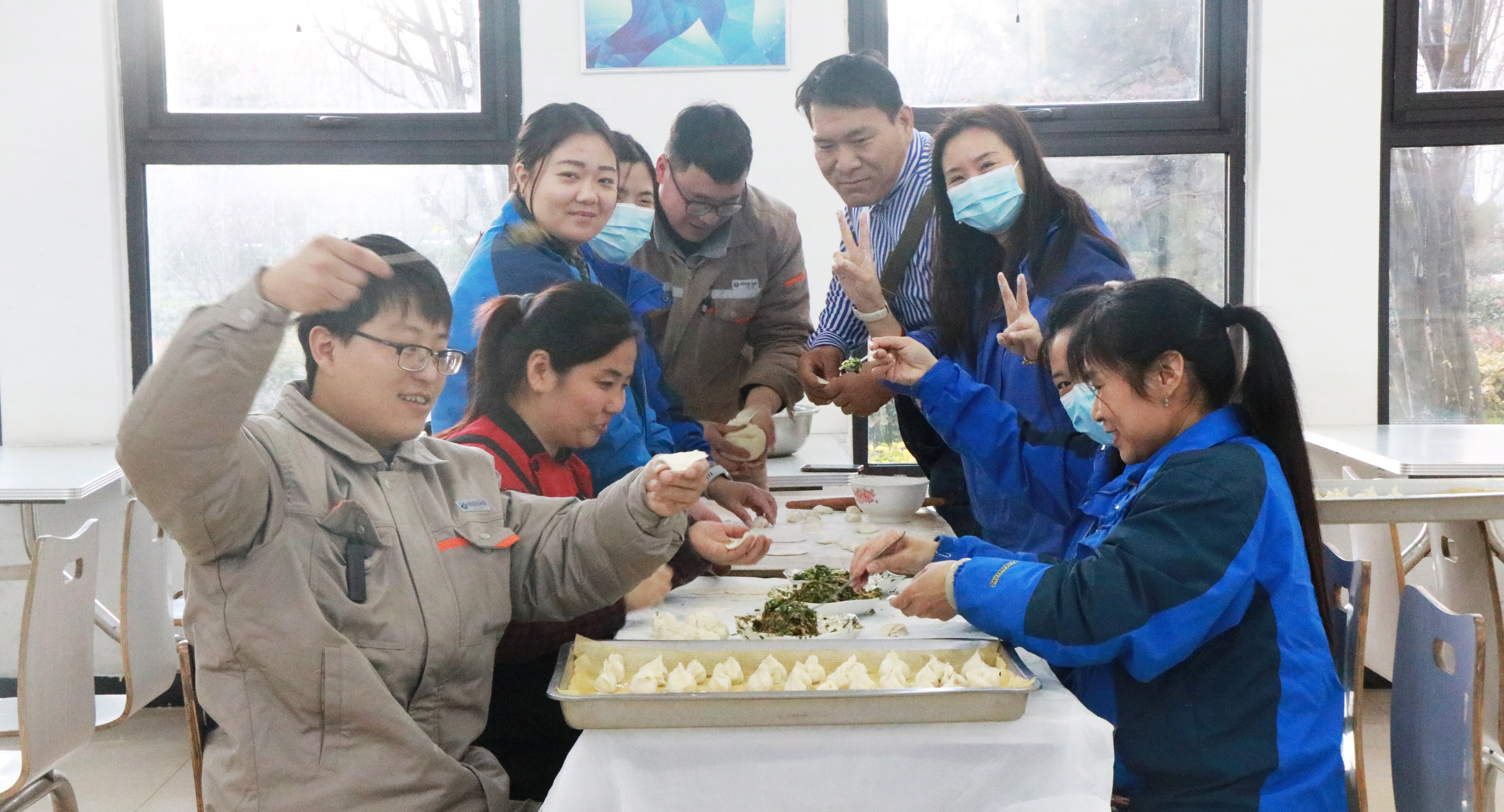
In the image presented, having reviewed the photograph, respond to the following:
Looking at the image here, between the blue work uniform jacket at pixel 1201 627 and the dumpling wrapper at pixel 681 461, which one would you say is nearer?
the blue work uniform jacket at pixel 1201 627

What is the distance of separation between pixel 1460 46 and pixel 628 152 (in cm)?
281

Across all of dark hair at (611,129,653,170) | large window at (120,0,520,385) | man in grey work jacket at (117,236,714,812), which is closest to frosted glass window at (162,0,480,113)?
large window at (120,0,520,385)

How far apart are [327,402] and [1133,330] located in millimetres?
1018

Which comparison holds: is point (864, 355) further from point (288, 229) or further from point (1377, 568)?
point (288, 229)

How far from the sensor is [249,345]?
1145 mm

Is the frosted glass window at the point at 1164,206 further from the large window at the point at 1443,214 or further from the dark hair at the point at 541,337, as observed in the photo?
the dark hair at the point at 541,337

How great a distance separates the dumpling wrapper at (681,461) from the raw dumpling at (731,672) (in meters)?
0.25

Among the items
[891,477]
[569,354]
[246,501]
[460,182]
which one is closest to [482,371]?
[569,354]

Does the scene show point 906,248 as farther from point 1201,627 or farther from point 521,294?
point 1201,627

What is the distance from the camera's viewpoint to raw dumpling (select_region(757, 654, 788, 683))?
1.32 m

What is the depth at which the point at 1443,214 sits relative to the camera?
3688mm

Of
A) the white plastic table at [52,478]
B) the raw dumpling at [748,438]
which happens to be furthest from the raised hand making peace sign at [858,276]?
the white plastic table at [52,478]

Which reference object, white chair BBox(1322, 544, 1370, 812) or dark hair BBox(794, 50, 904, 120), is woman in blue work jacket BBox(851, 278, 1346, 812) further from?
dark hair BBox(794, 50, 904, 120)

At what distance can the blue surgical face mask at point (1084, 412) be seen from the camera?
5.90 feet
